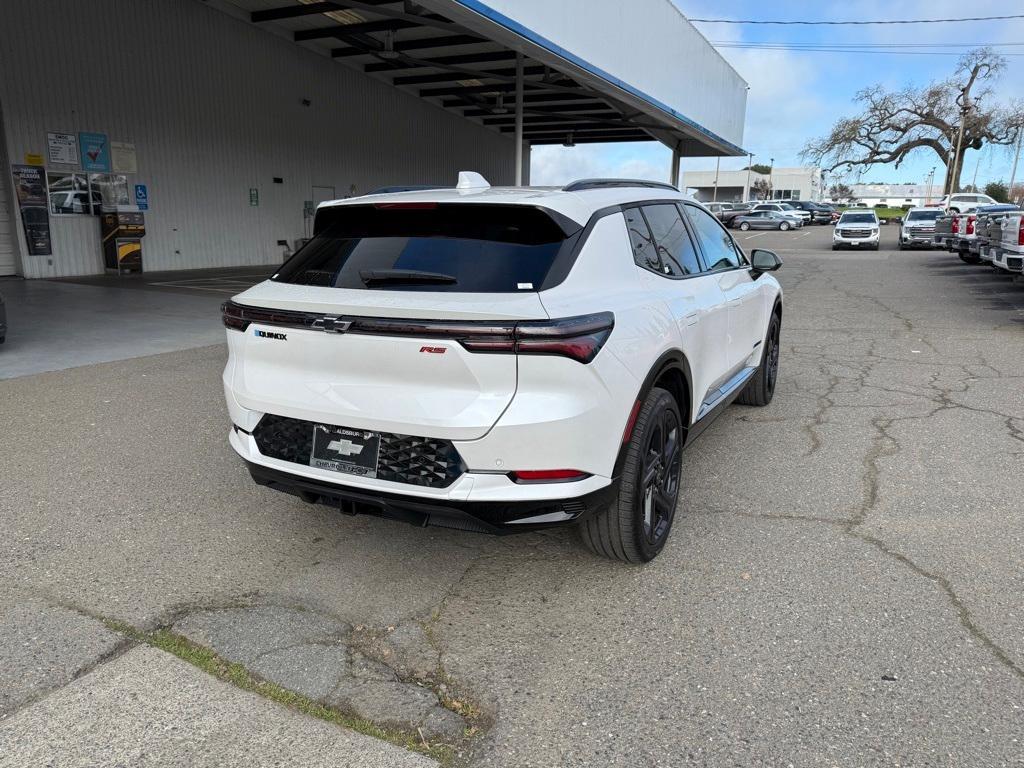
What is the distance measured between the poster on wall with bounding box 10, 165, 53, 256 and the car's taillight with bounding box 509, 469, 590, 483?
1599 cm

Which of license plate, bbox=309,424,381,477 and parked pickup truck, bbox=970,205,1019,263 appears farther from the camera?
parked pickup truck, bbox=970,205,1019,263

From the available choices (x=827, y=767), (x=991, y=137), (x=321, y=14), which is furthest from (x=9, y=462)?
(x=991, y=137)

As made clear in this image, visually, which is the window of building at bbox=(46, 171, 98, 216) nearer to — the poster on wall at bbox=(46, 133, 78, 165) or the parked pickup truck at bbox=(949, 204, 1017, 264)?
the poster on wall at bbox=(46, 133, 78, 165)

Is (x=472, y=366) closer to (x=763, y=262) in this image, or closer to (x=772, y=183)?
(x=763, y=262)

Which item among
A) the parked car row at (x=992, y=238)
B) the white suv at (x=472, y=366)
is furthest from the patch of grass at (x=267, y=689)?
the parked car row at (x=992, y=238)

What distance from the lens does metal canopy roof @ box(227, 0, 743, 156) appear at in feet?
42.4

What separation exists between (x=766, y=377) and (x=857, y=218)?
26.2 m

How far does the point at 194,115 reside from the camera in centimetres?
1803

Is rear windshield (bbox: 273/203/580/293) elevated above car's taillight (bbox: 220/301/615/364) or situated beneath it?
elevated above

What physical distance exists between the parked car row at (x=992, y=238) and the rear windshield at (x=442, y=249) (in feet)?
35.8

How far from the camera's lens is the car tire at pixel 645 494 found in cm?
317

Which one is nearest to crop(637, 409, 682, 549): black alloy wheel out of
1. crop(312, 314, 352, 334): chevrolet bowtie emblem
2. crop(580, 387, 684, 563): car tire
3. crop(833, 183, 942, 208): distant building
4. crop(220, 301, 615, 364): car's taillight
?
crop(580, 387, 684, 563): car tire

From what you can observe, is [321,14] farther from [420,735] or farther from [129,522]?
[420,735]

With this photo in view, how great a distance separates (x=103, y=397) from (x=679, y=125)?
771 inches
